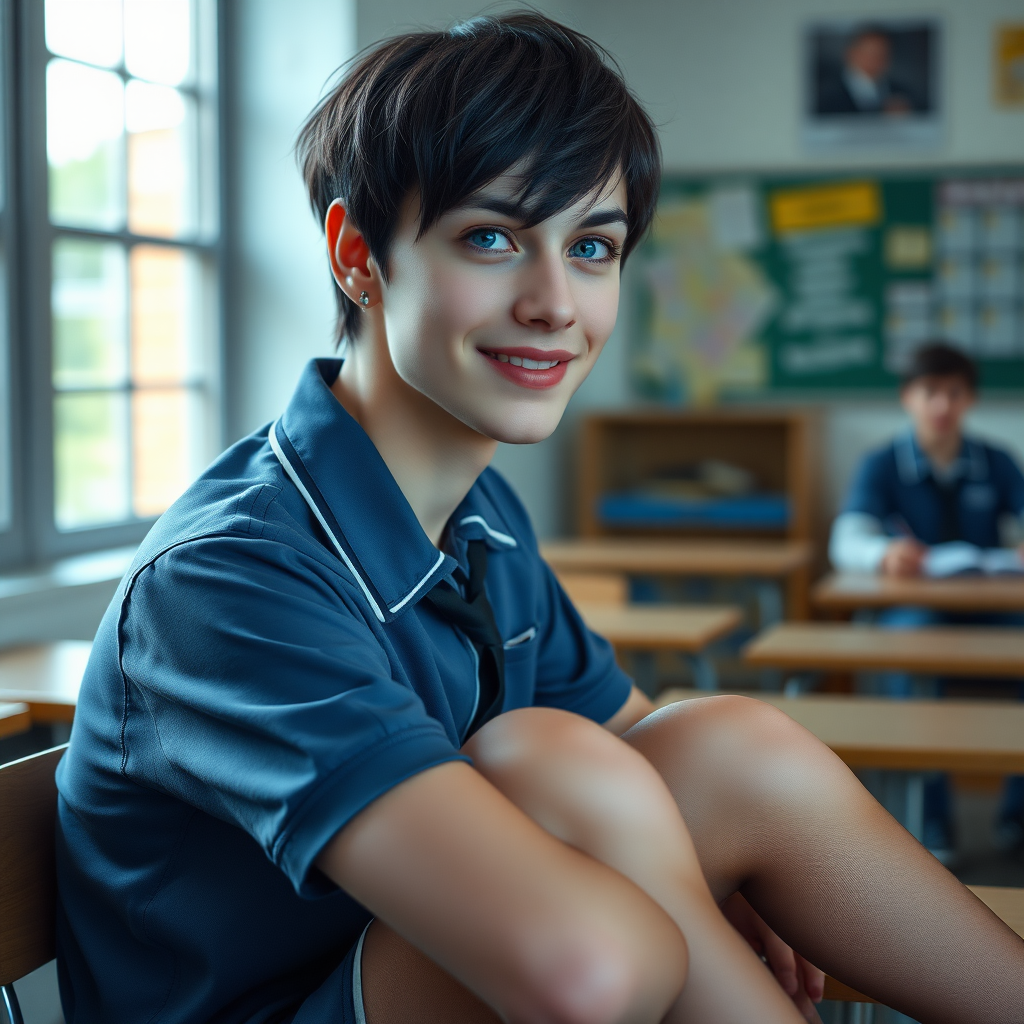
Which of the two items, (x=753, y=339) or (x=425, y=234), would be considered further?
(x=753, y=339)

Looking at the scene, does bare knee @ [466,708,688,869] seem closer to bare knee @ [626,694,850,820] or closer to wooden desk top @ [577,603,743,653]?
bare knee @ [626,694,850,820]

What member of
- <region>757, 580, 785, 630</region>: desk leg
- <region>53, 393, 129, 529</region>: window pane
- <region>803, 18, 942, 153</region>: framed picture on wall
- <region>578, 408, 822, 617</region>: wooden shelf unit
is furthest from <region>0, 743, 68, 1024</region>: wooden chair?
<region>803, 18, 942, 153</region>: framed picture on wall

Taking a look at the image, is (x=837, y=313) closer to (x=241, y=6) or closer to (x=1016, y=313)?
(x=1016, y=313)

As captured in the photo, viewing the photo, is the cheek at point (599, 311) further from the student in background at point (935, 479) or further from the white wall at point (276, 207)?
the student in background at point (935, 479)

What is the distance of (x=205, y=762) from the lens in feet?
2.89

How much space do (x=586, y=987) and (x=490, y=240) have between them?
1.98 ft

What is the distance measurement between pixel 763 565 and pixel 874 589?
584 millimetres

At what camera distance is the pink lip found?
3.57ft

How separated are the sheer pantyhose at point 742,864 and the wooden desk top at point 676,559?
2580mm

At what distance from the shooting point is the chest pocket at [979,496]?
161 inches

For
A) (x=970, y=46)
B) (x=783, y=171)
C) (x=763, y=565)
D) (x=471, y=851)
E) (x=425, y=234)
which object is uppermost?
(x=970, y=46)

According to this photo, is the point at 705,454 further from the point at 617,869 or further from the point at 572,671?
the point at 617,869

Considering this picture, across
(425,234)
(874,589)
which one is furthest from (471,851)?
(874,589)

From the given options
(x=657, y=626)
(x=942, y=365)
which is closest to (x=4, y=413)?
(x=657, y=626)
